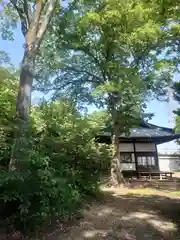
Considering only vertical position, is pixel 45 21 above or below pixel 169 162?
above

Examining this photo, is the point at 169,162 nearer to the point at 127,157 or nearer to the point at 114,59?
the point at 127,157

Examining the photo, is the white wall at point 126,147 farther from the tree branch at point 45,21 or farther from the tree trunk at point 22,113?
the tree trunk at point 22,113

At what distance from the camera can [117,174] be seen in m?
14.5

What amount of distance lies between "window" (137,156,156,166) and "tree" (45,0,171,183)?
6.25 meters

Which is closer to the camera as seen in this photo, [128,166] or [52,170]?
[52,170]

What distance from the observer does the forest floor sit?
262 inches

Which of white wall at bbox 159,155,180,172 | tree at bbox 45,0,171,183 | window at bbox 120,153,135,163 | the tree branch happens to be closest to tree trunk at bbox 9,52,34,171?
the tree branch

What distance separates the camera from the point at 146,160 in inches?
835

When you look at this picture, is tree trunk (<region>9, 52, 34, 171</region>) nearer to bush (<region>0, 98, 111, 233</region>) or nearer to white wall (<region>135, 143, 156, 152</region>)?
bush (<region>0, 98, 111, 233</region>)

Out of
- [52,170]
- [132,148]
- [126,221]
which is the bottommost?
[126,221]

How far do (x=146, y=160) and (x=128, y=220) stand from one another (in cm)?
1374

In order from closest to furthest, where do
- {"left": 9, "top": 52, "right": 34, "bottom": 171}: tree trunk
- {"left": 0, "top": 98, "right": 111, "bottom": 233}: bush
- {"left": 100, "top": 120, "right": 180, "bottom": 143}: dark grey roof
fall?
{"left": 0, "top": 98, "right": 111, "bottom": 233}: bush → {"left": 9, "top": 52, "right": 34, "bottom": 171}: tree trunk → {"left": 100, "top": 120, "right": 180, "bottom": 143}: dark grey roof

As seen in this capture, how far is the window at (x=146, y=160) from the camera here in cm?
2100

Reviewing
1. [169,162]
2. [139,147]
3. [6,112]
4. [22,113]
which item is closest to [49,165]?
[22,113]
